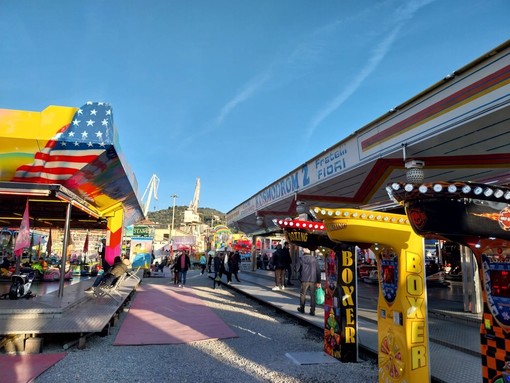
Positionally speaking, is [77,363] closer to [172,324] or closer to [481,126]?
[172,324]

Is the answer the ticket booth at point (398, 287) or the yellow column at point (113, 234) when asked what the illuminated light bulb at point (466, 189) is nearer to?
the ticket booth at point (398, 287)

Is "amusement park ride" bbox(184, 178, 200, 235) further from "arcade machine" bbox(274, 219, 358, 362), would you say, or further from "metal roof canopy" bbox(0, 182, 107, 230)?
"arcade machine" bbox(274, 219, 358, 362)

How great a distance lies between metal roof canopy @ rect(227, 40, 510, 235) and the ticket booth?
5.86 ft

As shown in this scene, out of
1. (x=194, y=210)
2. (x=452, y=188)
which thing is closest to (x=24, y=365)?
(x=452, y=188)

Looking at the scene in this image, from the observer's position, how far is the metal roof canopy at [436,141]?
4.55 m

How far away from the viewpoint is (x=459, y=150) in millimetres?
5980

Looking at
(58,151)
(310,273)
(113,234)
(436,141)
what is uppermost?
(58,151)

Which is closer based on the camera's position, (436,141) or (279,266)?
(436,141)

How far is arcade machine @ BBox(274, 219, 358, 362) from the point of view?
5867 millimetres

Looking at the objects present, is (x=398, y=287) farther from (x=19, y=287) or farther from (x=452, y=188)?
(x=19, y=287)

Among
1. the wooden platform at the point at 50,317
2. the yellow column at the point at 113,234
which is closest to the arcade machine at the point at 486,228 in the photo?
the wooden platform at the point at 50,317

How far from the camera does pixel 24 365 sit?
18.0 feet

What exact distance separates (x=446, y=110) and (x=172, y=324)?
7168 mm

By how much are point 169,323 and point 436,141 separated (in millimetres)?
6924
